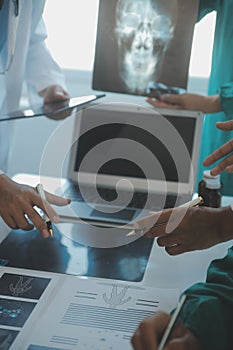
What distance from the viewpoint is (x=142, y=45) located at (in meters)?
1.90

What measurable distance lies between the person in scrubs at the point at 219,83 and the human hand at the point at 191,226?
636 mm

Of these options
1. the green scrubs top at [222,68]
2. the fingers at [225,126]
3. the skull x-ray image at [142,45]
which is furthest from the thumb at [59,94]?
the fingers at [225,126]

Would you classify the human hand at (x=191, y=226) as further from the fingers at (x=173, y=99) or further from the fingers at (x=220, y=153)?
the fingers at (x=173, y=99)

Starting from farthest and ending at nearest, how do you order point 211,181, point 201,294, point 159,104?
point 159,104 → point 211,181 → point 201,294

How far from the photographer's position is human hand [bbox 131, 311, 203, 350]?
807mm

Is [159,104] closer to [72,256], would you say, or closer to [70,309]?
[72,256]

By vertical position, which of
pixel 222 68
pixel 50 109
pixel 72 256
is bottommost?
pixel 72 256

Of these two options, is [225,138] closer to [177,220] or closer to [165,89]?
[165,89]

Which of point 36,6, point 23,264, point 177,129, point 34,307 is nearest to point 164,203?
point 177,129

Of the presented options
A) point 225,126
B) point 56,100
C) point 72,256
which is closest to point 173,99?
point 56,100

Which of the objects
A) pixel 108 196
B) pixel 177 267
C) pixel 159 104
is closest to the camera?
pixel 177 267

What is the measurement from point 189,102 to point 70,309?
0.92 metres

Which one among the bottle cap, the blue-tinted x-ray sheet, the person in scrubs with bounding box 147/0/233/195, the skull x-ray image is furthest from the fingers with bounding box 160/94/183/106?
the blue-tinted x-ray sheet

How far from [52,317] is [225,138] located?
98 centimetres
